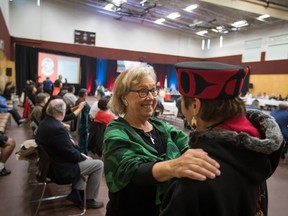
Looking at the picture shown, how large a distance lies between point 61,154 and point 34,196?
0.89m

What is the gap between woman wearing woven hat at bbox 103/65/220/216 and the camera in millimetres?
731

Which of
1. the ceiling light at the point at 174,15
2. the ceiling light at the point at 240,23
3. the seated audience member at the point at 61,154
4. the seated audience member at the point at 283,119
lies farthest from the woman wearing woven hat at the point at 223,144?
the ceiling light at the point at 240,23

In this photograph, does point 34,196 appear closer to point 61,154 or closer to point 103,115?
point 61,154

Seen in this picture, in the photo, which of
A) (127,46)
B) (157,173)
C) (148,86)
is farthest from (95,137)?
(127,46)

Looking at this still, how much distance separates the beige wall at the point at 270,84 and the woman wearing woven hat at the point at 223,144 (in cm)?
1428

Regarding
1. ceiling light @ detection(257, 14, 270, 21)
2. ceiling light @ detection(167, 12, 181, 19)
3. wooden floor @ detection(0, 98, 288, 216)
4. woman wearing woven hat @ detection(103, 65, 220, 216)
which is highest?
ceiling light @ detection(167, 12, 181, 19)

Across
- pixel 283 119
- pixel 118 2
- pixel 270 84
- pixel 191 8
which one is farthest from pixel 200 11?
pixel 283 119

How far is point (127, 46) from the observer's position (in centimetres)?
1656

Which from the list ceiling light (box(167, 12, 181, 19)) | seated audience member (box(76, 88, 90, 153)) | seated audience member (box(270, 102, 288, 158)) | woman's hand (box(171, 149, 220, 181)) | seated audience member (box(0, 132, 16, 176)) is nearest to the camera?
woman's hand (box(171, 149, 220, 181))

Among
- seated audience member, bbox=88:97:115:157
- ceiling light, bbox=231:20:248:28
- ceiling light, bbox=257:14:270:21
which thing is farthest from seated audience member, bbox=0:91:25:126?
ceiling light, bbox=231:20:248:28

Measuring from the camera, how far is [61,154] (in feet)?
8.50

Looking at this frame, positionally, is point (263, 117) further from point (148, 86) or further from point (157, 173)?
point (148, 86)

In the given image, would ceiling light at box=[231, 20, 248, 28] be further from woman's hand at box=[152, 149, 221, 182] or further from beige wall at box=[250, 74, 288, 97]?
woman's hand at box=[152, 149, 221, 182]

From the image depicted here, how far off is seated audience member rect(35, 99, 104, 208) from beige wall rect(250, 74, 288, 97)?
43.2ft
